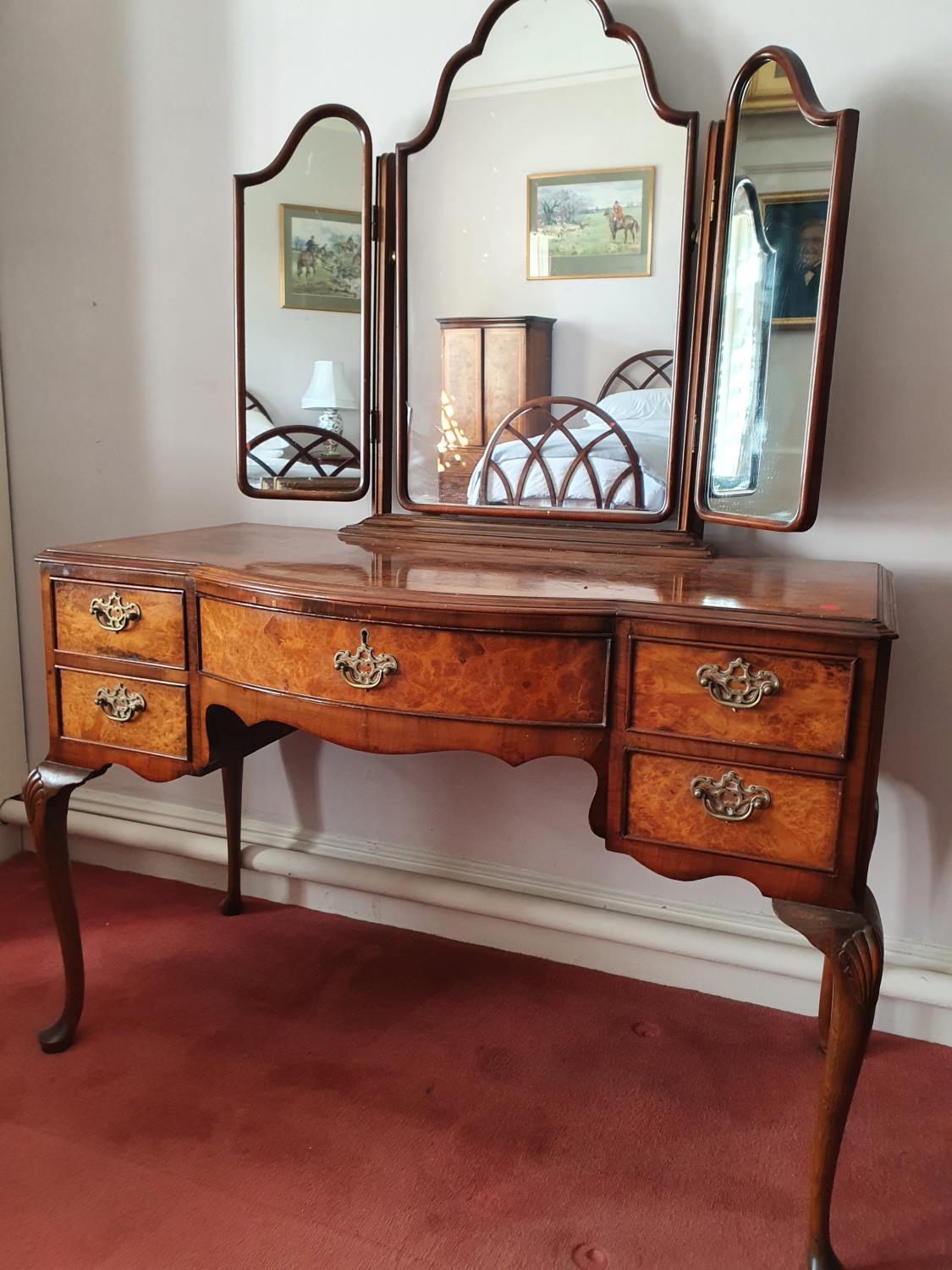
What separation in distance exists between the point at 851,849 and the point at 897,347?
2.89 feet

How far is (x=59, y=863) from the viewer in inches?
68.4

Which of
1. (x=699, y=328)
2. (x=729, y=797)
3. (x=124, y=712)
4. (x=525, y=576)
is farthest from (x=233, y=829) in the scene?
(x=699, y=328)

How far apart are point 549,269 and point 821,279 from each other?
1.55 feet

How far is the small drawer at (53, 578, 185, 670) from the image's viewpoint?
1.60 metres

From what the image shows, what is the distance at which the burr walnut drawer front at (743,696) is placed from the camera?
4.07 ft

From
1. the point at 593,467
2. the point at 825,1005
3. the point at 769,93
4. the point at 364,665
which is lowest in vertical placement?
the point at 825,1005

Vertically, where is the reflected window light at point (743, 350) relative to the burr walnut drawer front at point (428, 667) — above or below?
above

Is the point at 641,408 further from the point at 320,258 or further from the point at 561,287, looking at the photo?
the point at 320,258

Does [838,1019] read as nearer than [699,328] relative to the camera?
Yes

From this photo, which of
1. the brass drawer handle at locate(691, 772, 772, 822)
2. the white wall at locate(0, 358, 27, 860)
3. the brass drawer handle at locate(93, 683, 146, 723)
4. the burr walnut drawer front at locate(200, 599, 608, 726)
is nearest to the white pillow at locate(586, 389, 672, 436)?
the burr walnut drawer front at locate(200, 599, 608, 726)

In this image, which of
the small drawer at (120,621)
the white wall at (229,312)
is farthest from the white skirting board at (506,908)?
the small drawer at (120,621)

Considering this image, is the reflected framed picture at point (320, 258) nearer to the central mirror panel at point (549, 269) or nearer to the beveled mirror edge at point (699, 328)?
the central mirror panel at point (549, 269)

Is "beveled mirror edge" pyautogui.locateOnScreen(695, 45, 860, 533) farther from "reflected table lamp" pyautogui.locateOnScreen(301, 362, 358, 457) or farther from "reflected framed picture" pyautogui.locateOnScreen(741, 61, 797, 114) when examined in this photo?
"reflected table lamp" pyautogui.locateOnScreen(301, 362, 358, 457)

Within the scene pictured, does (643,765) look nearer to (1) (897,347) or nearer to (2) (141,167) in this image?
(1) (897,347)
